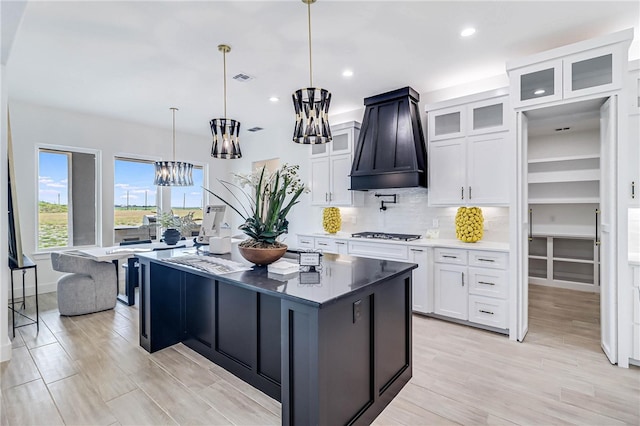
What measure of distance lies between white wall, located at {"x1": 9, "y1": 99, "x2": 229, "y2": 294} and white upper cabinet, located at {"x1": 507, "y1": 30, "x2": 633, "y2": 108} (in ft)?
18.4

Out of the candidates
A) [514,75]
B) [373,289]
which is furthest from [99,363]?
[514,75]

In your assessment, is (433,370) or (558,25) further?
(558,25)

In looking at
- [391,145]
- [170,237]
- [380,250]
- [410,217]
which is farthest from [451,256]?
[170,237]

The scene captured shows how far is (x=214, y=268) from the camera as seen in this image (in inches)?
88.0

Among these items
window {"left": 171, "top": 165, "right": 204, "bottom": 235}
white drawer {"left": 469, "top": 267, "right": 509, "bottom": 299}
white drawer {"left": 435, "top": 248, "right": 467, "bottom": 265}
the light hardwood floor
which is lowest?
the light hardwood floor

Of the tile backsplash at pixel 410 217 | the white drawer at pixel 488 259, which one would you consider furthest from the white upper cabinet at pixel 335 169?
the white drawer at pixel 488 259

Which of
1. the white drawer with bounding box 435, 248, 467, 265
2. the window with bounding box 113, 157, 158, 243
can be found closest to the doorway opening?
the white drawer with bounding box 435, 248, 467, 265

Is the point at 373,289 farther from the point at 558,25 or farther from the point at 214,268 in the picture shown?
the point at 558,25

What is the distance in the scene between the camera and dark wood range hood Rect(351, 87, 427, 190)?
4098 mm

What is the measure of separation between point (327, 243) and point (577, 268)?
4.15 m

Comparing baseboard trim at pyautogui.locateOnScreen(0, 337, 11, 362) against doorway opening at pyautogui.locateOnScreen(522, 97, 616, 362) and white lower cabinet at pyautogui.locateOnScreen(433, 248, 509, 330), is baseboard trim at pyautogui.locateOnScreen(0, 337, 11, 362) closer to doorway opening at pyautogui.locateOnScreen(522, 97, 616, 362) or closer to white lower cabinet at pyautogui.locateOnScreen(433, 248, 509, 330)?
white lower cabinet at pyautogui.locateOnScreen(433, 248, 509, 330)

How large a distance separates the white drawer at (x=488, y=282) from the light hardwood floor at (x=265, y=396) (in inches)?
17.5

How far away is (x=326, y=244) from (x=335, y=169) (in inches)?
49.0

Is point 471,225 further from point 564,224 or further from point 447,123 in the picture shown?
point 564,224
